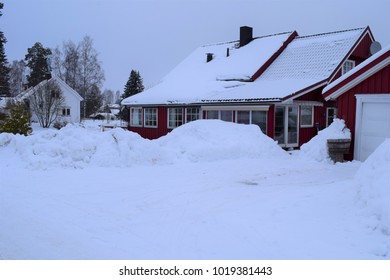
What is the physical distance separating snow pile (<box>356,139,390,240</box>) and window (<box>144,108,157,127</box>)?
63.2ft

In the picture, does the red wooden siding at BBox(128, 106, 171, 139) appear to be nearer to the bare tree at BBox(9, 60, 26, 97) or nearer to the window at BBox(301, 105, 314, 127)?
the window at BBox(301, 105, 314, 127)

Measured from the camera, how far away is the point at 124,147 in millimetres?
11250

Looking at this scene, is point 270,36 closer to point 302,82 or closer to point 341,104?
point 302,82

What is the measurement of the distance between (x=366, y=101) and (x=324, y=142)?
192 centimetres

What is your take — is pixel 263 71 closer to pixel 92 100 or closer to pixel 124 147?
pixel 124 147

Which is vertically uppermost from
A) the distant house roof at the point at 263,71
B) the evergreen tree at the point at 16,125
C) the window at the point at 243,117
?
the distant house roof at the point at 263,71

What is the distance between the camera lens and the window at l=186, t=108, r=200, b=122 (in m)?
22.7

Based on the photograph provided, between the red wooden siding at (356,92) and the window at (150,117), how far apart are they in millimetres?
13602

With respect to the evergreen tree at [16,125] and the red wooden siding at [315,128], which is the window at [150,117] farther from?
the red wooden siding at [315,128]

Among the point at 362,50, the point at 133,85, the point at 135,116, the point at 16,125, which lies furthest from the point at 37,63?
the point at 362,50

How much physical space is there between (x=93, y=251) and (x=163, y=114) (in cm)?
1982

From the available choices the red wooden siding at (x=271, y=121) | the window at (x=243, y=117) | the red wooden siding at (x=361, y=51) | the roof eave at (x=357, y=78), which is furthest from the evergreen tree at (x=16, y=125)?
the red wooden siding at (x=361, y=51)

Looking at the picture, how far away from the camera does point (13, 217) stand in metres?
6.30

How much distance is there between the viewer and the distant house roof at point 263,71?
2020 cm
